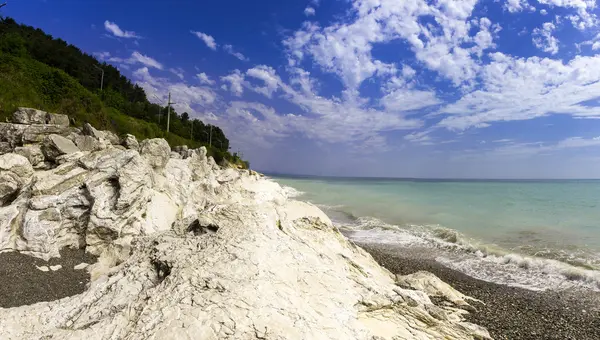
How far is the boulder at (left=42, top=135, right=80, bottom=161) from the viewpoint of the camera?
1351cm

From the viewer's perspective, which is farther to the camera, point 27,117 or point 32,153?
point 27,117

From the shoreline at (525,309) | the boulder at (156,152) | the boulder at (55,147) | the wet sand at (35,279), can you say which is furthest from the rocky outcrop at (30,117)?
the shoreline at (525,309)

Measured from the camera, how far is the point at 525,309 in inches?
349

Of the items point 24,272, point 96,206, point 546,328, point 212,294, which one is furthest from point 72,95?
point 546,328

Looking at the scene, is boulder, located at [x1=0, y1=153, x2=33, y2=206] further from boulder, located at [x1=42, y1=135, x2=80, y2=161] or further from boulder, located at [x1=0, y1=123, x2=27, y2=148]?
boulder, located at [x1=0, y1=123, x2=27, y2=148]

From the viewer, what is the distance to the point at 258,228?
23.9ft

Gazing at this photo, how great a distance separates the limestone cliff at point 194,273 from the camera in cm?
466

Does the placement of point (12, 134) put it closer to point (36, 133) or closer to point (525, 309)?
point (36, 133)

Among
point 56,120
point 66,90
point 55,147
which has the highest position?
point 66,90

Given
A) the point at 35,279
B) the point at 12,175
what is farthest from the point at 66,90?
the point at 35,279

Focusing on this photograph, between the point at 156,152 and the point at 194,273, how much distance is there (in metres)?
12.5

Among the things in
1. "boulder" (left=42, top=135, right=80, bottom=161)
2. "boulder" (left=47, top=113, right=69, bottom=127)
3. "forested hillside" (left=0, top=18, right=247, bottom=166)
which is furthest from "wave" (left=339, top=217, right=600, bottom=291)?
"forested hillside" (left=0, top=18, right=247, bottom=166)

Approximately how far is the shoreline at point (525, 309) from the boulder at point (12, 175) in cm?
1308

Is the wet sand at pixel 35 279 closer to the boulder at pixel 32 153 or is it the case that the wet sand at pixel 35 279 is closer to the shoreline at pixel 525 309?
the boulder at pixel 32 153
